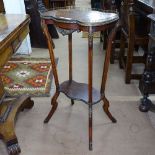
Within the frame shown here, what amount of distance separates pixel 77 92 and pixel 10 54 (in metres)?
0.63

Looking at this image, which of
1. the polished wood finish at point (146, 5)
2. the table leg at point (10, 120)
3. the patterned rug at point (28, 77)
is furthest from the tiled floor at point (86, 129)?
the polished wood finish at point (146, 5)

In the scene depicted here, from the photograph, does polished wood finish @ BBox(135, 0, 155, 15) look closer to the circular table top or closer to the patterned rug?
the circular table top

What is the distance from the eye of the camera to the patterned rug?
7.71 ft

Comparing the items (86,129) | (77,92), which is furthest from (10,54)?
(86,129)

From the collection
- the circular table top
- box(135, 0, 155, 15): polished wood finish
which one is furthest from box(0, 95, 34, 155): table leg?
box(135, 0, 155, 15): polished wood finish

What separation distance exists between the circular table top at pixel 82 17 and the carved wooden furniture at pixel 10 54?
0.22 m

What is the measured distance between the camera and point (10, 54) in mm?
1437

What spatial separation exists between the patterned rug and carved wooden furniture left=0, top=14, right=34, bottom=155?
16.9 inches

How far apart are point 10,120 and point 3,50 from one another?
0.63m

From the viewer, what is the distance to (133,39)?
7.43ft

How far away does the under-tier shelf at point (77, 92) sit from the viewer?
1.71 metres

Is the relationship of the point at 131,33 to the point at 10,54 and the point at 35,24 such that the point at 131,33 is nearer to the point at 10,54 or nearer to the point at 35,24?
the point at 10,54

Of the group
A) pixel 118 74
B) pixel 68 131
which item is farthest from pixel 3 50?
pixel 118 74

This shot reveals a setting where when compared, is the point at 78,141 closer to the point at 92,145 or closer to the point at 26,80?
the point at 92,145
